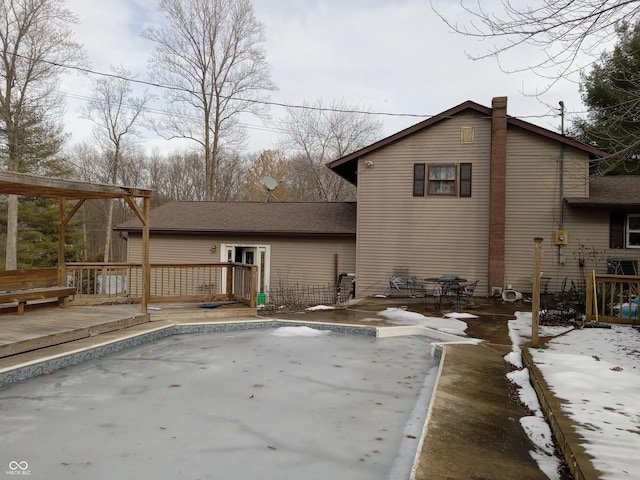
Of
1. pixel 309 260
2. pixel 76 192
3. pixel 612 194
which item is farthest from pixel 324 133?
pixel 76 192

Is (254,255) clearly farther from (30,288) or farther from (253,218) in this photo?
(30,288)

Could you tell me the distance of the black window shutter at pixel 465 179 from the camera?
12305 mm

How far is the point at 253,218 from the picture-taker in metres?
14.8

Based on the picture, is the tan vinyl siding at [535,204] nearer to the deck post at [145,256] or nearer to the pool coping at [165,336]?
the pool coping at [165,336]

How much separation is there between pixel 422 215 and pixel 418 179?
1032 mm

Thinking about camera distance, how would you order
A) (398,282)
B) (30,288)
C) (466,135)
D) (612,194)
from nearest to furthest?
1. (30,288)
2. (612,194)
3. (466,135)
4. (398,282)

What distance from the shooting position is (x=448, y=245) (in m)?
12.4

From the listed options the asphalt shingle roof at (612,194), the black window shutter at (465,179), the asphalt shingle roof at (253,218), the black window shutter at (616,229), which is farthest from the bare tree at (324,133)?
the black window shutter at (616,229)

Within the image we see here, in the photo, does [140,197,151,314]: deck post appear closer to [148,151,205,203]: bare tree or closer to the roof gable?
the roof gable

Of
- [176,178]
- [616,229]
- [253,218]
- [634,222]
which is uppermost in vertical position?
[176,178]

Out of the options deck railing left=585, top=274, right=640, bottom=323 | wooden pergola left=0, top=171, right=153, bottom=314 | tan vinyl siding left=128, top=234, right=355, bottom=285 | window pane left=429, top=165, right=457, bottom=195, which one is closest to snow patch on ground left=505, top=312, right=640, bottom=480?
deck railing left=585, top=274, right=640, bottom=323

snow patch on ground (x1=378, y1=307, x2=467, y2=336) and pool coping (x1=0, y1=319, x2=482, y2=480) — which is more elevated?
snow patch on ground (x1=378, y1=307, x2=467, y2=336)

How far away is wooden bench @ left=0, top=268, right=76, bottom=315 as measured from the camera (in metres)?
6.72

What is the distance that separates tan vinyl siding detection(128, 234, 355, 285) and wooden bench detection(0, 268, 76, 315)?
6103mm
